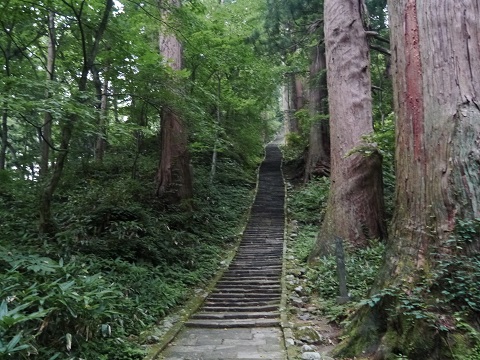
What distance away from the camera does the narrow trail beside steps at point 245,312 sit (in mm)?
5078

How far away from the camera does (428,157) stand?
437 centimetres

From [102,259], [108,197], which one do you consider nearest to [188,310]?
[102,259]

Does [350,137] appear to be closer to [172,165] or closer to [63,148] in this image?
[172,165]

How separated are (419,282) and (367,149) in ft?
12.3

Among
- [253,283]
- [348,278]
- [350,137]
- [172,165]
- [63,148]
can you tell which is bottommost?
[253,283]

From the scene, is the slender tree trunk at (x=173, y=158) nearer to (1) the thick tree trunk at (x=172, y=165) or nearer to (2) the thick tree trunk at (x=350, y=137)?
(1) the thick tree trunk at (x=172, y=165)

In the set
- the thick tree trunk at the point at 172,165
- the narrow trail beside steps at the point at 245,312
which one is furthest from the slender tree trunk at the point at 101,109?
the narrow trail beside steps at the point at 245,312

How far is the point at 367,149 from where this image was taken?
7.44 metres

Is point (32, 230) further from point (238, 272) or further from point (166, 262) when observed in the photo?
point (238, 272)

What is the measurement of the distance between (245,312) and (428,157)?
4.10 metres

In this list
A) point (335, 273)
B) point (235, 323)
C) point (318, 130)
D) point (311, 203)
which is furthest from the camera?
point (318, 130)

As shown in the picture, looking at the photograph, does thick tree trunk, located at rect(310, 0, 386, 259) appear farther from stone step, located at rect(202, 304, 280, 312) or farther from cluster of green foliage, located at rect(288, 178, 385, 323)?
stone step, located at rect(202, 304, 280, 312)

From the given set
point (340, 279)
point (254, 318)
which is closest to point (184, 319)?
point (254, 318)

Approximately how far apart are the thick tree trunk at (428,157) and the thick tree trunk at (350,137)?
11.5ft
